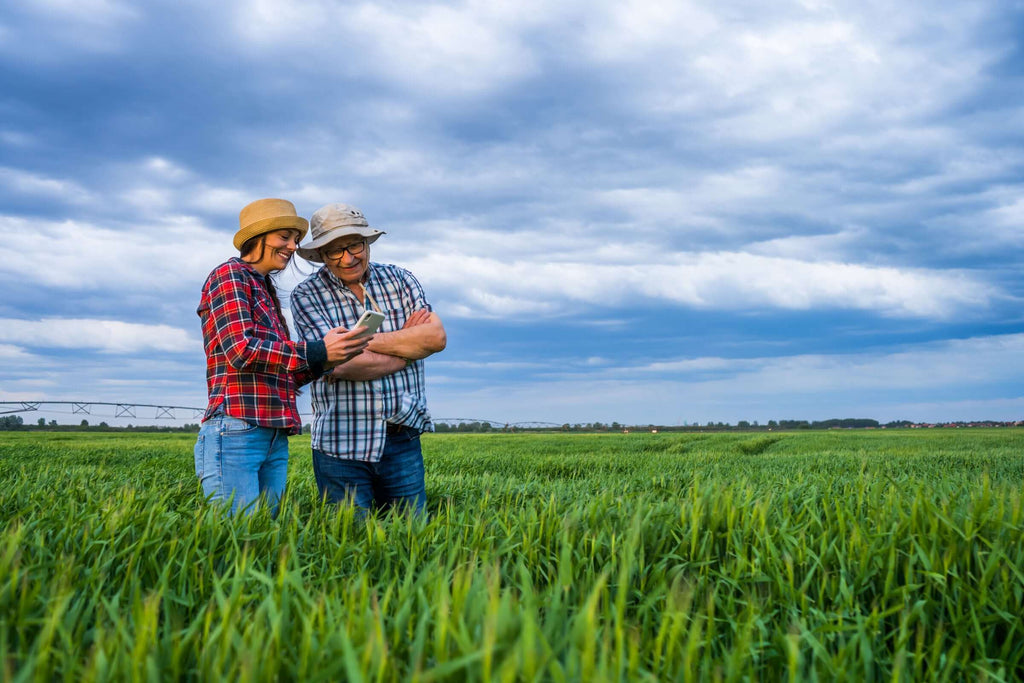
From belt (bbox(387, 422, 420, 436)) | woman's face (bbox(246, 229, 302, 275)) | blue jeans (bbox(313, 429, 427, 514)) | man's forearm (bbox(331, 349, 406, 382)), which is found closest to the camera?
woman's face (bbox(246, 229, 302, 275))

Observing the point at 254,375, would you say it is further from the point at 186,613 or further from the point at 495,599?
the point at 495,599

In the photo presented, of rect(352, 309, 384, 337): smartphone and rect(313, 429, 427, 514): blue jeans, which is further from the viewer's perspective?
rect(313, 429, 427, 514): blue jeans

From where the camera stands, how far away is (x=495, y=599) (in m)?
1.78

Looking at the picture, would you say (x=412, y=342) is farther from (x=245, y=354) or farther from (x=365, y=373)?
(x=245, y=354)

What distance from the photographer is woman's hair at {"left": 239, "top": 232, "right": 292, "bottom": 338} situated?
4109 millimetres

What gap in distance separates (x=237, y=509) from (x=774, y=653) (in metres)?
2.78

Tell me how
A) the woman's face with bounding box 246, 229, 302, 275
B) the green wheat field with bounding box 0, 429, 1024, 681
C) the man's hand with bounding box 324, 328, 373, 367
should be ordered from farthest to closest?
1. the woman's face with bounding box 246, 229, 302, 275
2. the man's hand with bounding box 324, 328, 373, 367
3. the green wheat field with bounding box 0, 429, 1024, 681

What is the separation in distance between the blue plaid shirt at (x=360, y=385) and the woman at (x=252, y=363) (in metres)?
0.32

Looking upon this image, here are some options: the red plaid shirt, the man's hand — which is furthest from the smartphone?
the red plaid shirt

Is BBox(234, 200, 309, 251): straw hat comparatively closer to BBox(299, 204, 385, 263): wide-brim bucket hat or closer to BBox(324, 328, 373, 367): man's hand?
BBox(299, 204, 385, 263): wide-brim bucket hat

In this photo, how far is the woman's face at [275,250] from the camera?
4.10m

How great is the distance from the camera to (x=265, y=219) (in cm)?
404

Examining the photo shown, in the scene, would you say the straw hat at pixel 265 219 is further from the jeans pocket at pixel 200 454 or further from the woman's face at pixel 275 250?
the jeans pocket at pixel 200 454

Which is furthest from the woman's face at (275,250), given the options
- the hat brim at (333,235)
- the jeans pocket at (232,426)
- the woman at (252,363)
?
the jeans pocket at (232,426)
